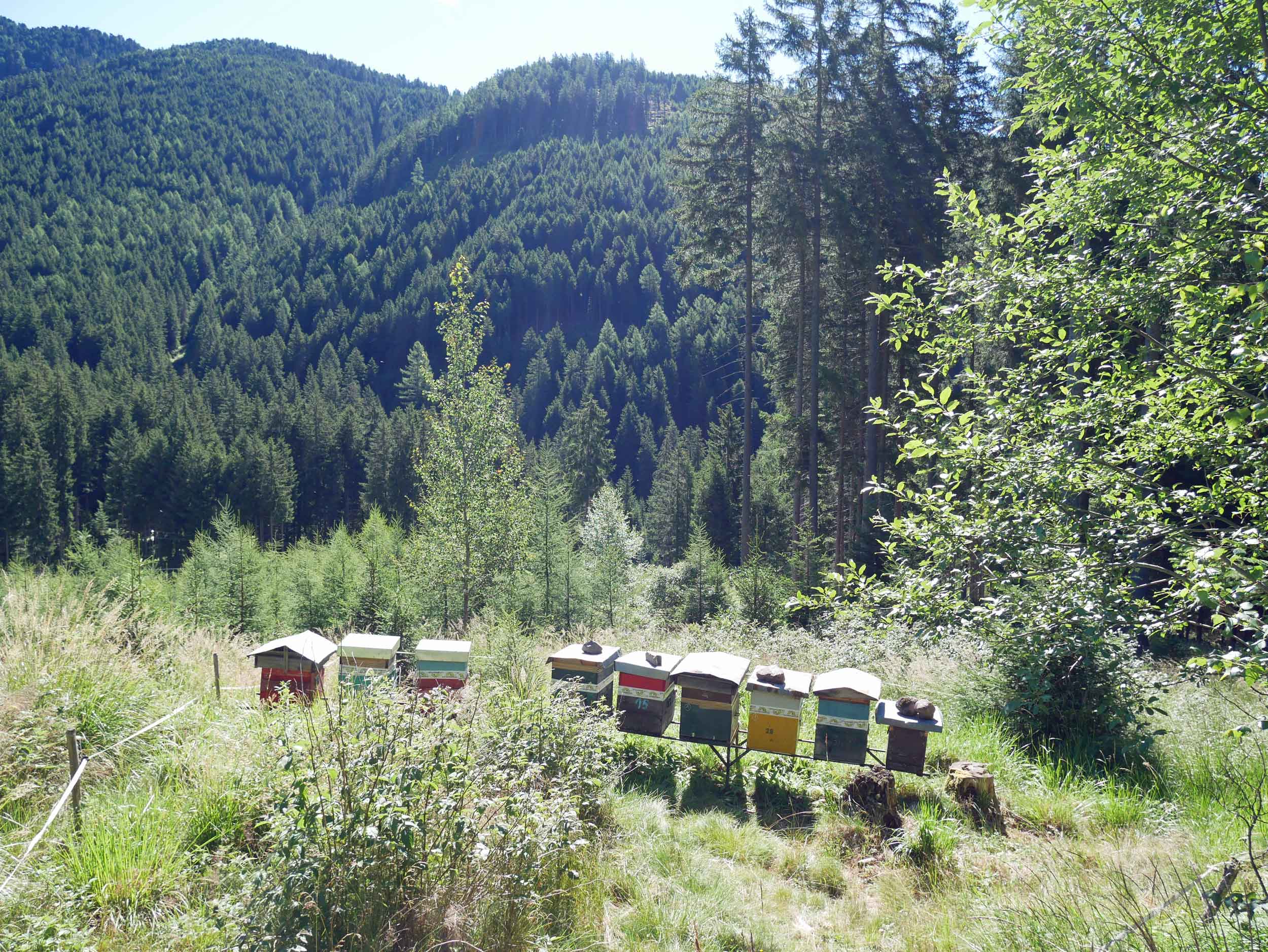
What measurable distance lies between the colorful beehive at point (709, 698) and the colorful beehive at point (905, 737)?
1.35 metres

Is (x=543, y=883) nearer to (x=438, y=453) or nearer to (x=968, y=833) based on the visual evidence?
(x=968, y=833)

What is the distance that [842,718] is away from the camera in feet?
21.5

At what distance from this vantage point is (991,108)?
20.4 meters

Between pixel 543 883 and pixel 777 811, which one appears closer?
pixel 543 883

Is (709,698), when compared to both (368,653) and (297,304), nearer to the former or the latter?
(368,653)

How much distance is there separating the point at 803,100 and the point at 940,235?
5.49m

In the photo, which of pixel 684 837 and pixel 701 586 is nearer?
pixel 684 837

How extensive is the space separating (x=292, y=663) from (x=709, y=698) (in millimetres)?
4307

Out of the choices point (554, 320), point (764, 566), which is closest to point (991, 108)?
point (764, 566)

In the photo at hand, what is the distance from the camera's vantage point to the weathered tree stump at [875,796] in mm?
6082

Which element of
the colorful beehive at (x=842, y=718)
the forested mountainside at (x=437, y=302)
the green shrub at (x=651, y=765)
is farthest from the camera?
the forested mountainside at (x=437, y=302)

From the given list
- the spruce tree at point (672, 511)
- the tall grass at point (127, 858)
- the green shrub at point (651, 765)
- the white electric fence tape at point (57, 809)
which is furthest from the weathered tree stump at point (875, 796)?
the spruce tree at point (672, 511)

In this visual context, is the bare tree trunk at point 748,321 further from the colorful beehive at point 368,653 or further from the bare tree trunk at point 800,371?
the colorful beehive at point 368,653

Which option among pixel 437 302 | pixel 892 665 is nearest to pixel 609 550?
pixel 437 302
